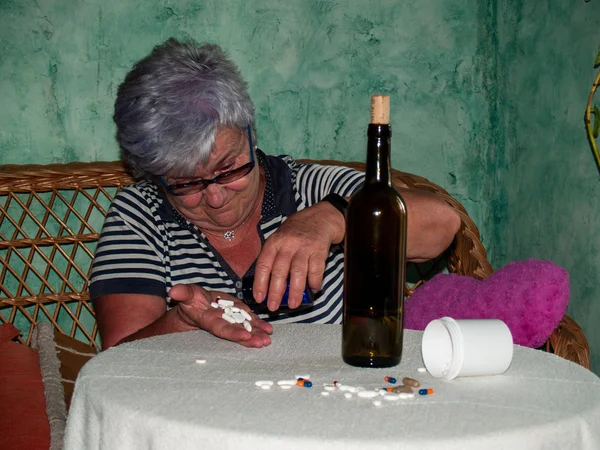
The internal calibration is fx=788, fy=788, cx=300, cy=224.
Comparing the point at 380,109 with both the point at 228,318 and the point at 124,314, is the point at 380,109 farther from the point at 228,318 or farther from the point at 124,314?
the point at 124,314

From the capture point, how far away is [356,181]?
199 centimetres

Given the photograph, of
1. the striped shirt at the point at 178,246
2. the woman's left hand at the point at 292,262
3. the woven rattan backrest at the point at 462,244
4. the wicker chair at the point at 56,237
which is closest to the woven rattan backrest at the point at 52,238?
the wicker chair at the point at 56,237

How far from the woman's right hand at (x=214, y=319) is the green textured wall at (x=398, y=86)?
3.70 ft

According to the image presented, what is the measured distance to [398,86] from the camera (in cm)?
267

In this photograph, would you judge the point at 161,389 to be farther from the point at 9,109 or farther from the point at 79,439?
the point at 9,109

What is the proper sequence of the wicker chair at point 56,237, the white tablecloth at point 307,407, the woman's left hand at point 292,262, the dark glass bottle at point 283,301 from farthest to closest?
1. the wicker chair at point 56,237
2. the dark glass bottle at point 283,301
3. the woman's left hand at point 292,262
4. the white tablecloth at point 307,407

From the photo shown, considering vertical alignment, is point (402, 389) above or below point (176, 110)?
below

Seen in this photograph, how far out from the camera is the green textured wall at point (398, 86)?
2.32 metres

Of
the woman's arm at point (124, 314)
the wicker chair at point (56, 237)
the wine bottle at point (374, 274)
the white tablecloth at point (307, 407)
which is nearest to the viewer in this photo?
the white tablecloth at point (307, 407)

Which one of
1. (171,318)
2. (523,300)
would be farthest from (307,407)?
(523,300)

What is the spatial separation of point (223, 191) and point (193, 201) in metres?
0.08

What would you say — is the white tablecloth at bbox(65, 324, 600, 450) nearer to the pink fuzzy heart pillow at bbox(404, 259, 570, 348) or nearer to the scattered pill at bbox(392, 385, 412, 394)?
the scattered pill at bbox(392, 385, 412, 394)

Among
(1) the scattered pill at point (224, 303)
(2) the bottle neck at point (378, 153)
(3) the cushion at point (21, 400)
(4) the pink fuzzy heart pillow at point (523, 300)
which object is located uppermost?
(2) the bottle neck at point (378, 153)

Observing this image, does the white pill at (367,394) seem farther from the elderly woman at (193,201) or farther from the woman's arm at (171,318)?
the elderly woman at (193,201)
